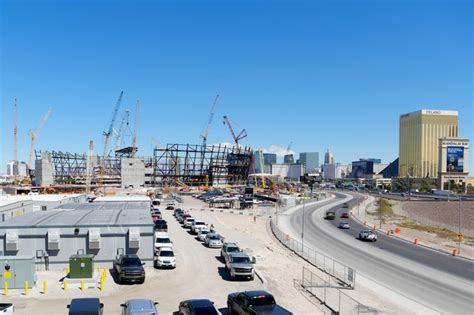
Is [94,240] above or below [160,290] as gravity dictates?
above

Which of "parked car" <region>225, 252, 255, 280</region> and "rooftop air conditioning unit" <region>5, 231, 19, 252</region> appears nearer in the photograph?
"parked car" <region>225, 252, 255, 280</region>

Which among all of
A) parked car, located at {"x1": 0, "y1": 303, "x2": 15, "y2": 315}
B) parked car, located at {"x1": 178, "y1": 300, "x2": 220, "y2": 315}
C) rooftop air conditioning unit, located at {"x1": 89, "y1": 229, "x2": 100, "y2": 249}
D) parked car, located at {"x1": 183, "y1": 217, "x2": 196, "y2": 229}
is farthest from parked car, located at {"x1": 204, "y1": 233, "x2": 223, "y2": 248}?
parked car, located at {"x1": 0, "y1": 303, "x2": 15, "y2": 315}

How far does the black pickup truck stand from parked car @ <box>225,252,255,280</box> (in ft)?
20.1

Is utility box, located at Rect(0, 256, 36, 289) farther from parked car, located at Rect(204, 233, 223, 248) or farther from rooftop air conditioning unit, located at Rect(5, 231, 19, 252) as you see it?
parked car, located at Rect(204, 233, 223, 248)

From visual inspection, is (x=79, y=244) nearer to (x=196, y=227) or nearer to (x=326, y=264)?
(x=326, y=264)

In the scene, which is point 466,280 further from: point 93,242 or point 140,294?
point 93,242

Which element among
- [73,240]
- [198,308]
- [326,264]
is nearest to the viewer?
[198,308]

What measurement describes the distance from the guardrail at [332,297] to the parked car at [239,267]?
3.11 metres

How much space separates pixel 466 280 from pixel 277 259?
1264cm

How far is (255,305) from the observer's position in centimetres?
1788

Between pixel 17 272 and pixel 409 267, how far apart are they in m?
26.4

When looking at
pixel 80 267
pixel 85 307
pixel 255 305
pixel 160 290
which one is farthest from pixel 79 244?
pixel 255 305

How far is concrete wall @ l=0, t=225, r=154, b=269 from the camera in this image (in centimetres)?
2728

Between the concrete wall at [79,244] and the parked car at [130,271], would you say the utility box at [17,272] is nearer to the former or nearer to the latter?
the concrete wall at [79,244]
